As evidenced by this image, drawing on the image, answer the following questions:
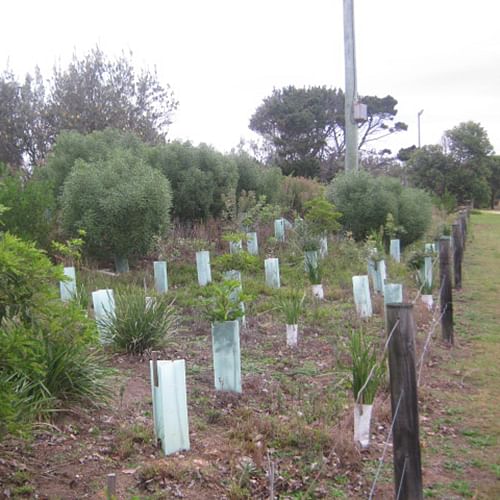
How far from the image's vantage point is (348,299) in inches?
370

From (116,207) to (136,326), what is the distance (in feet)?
14.3

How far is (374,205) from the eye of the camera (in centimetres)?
1448

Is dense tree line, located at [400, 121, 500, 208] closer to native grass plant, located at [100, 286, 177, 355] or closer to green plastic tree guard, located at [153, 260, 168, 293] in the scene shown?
green plastic tree guard, located at [153, 260, 168, 293]

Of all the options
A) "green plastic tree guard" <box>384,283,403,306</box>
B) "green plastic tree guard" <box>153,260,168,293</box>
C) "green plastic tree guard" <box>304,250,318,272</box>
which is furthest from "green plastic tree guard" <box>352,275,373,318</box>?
"green plastic tree guard" <box>153,260,168,293</box>

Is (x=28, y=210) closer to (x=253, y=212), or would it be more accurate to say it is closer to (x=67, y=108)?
(x=253, y=212)

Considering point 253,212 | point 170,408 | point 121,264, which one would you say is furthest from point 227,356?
point 253,212

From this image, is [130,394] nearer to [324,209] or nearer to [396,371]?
[396,371]

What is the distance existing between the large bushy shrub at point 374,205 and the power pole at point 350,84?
81 cm

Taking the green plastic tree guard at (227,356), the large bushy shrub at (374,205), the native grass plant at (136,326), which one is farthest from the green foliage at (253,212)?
the green plastic tree guard at (227,356)

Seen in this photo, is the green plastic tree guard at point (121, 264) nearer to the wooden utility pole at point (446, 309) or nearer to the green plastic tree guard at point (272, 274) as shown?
the green plastic tree guard at point (272, 274)

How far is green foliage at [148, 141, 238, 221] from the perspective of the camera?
514 inches

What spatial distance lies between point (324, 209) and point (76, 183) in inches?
166

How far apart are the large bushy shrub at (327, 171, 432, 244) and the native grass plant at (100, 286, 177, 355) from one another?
900 centimetres

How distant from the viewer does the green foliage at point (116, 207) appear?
33.1ft
